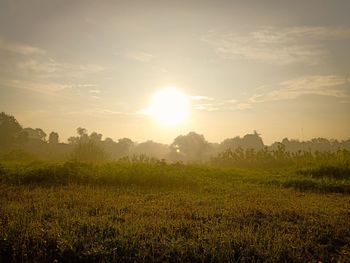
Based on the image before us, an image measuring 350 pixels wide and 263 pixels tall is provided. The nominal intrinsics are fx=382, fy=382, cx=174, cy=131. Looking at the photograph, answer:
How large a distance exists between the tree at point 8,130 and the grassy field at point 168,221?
4540cm

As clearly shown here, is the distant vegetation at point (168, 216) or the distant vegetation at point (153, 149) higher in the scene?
the distant vegetation at point (153, 149)

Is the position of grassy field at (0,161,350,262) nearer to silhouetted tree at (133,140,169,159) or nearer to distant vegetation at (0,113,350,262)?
distant vegetation at (0,113,350,262)

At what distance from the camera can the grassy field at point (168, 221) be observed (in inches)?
294

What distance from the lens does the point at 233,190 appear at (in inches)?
612

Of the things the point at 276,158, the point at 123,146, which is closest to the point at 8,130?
the point at 123,146

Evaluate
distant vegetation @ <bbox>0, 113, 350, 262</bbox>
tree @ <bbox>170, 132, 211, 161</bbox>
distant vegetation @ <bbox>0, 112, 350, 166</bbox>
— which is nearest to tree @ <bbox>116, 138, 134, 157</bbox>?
distant vegetation @ <bbox>0, 112, 350, 166</bbox>

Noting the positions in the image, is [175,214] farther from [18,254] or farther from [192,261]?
[18,254]

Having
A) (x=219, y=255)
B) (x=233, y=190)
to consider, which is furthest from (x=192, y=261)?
(x=233, y=190)

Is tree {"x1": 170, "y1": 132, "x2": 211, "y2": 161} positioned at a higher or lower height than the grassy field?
higher

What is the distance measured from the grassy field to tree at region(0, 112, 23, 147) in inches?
1788

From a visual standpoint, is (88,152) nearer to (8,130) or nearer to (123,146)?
(8,130)

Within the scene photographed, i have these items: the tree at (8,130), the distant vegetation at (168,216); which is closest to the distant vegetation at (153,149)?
the tree at (8,130)

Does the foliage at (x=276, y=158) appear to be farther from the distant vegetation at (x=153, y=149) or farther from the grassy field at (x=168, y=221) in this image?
the grassy field at (x=168, y=221)

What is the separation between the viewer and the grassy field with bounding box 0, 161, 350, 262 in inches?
294
